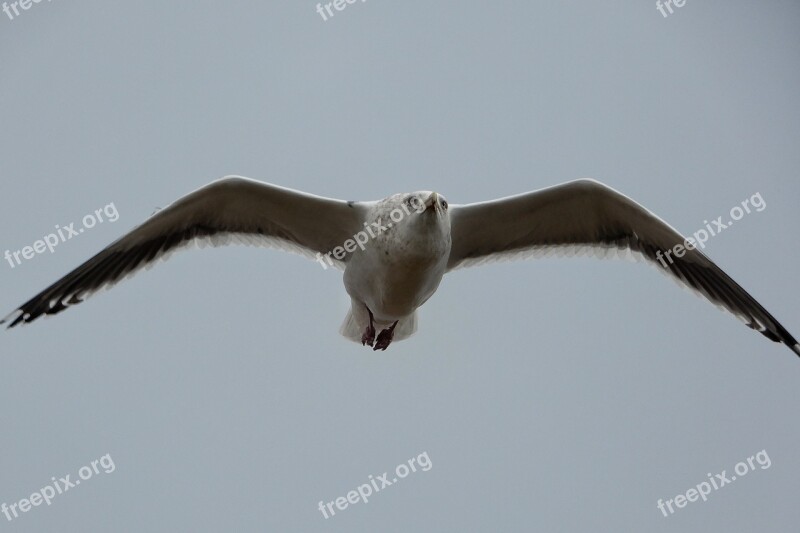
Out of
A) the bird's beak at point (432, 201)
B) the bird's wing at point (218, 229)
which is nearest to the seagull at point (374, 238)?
the bird's wing at point (218, 229)

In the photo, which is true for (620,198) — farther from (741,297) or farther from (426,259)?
(426,259)

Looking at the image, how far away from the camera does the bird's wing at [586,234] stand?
5.24m

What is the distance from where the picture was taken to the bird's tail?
5.62 meters

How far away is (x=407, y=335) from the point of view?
5699 mm

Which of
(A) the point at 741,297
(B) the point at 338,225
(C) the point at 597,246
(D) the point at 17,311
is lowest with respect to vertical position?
(A) the point at 741,297

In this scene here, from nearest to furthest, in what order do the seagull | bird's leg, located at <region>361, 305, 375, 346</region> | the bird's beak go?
the bird's beak
the seagull
bird's leg, located at <region>361, 305, 375, 346</region>

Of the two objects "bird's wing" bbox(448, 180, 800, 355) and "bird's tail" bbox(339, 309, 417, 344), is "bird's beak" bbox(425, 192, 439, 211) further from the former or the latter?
"bird's tail" bbox(339, 309, 417, 344)

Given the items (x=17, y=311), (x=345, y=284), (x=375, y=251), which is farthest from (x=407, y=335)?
(x=17, y=311)

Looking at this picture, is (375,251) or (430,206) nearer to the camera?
(430,206)

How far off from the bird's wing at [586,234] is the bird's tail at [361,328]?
1.41ft

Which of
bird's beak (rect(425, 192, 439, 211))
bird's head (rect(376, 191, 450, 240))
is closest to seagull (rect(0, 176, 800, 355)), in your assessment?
bird's head (rect(376, 191, 450, 240))

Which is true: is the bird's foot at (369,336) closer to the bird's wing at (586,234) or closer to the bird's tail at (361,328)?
the bird's tail at (361,328)

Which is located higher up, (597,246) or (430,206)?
(430,206)

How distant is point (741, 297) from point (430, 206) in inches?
86.5
